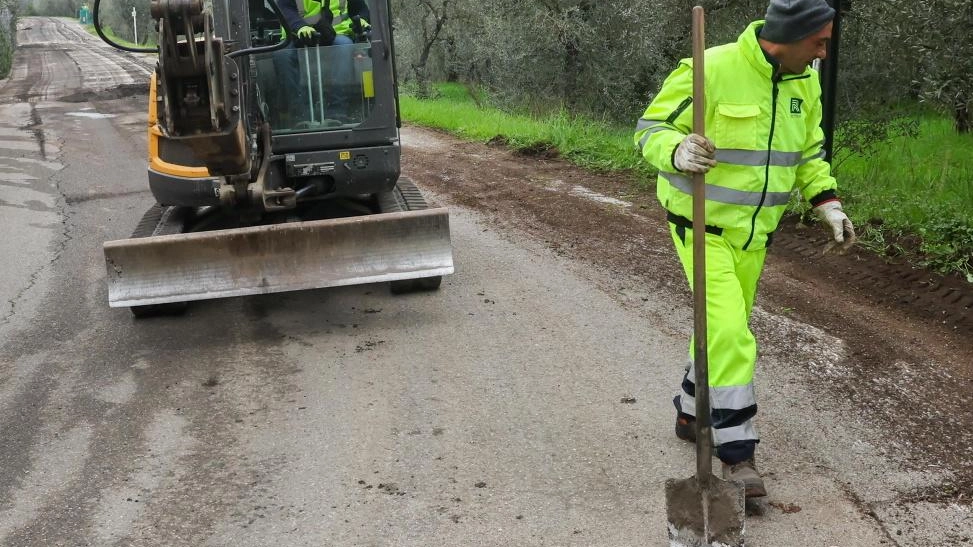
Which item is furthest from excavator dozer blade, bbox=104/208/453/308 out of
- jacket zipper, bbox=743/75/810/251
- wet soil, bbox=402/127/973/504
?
jacket zipper, bbox=743/75/810/251

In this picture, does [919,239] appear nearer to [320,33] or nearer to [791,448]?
[791,448]

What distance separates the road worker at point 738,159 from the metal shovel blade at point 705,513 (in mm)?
288

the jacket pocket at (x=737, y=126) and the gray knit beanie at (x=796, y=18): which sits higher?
the gray knit beanie at (x=796, y=18)

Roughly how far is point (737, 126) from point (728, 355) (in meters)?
0.88

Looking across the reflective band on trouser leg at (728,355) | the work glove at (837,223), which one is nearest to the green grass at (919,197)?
the work glove at (837,223)

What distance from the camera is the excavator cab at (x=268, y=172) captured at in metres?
5.21

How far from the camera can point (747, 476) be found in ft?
12.4

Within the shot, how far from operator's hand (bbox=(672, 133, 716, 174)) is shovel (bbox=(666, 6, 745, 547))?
0.03m

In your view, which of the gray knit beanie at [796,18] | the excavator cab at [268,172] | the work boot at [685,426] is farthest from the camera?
the excavator cab at [268,172]

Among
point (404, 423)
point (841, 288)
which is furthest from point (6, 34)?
point (404, 423)

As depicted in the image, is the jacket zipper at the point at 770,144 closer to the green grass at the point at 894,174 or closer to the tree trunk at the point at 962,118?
the green grass at the point at 894,174

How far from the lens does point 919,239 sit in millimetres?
7227

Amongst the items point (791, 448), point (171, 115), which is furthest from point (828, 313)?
Result: point (171, 115)

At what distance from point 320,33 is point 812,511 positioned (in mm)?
4677
